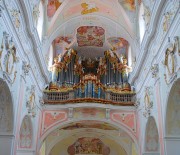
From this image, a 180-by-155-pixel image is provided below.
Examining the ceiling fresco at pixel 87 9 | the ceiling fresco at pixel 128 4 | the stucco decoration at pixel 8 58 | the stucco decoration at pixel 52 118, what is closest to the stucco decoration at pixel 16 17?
the stucco decoration at pixel 8 58

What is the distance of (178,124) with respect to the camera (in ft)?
31.0

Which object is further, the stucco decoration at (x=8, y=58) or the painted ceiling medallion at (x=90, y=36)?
the painted ceiling medallion at (x=90, y=36)

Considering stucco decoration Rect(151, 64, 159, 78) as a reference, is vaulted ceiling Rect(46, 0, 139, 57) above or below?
above

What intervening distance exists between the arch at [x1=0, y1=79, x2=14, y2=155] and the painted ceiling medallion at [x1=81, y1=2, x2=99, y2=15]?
837cm

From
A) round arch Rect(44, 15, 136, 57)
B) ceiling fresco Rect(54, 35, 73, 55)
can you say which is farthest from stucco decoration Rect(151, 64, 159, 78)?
ceiling fresco Rect(54, 35, 73, 55)

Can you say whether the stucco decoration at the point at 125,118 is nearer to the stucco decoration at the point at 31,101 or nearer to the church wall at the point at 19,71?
the church wall at the point at 19,71

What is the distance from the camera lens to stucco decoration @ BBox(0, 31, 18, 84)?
8.33 meters

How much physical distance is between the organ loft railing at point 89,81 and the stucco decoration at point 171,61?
5690 millimetres

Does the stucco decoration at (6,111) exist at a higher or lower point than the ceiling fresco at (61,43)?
lower

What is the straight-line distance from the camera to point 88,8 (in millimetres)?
16250

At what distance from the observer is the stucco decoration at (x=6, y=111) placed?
926 cm

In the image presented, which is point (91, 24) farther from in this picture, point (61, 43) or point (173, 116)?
point (173, 116)

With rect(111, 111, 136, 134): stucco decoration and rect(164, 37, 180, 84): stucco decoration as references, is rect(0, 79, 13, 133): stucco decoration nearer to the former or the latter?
rect(164, 37, 180, 84): stucco decoration

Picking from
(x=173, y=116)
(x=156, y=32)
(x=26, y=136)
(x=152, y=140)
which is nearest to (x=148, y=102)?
(x=152, y=140)
